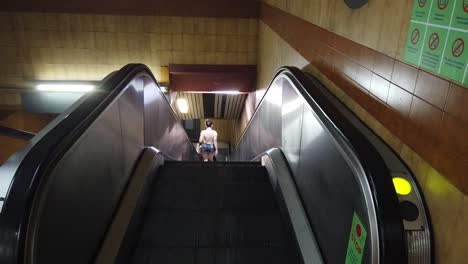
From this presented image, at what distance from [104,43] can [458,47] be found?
7609mm

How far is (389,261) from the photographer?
1.41m

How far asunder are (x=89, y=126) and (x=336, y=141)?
132 centimetres

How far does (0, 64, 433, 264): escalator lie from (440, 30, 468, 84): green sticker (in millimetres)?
437

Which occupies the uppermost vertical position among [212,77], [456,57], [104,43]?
[456,57]

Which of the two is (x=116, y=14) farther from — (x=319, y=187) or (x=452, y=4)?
(x=452, y=4)

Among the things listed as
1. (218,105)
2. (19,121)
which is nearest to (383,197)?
(19,121)

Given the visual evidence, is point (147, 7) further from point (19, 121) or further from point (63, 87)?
point (19, 121)

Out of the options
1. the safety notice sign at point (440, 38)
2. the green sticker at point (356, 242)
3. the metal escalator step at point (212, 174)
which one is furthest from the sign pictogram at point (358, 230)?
the metal escalator step at point (212, 174)

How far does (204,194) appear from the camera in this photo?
10.3 feet

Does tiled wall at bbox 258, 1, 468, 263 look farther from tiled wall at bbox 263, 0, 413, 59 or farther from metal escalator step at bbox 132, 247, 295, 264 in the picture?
metal escalator step at bbox 132, 247, 295, 264

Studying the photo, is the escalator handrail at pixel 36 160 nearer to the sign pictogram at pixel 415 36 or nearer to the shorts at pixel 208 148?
the sign pictogram at pixel 415 36

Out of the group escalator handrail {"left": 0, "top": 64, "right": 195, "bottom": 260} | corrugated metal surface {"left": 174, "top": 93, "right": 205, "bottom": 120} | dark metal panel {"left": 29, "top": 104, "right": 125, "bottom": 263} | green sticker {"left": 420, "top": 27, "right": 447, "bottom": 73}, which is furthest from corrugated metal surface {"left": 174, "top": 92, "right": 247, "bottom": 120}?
green sticker {"left": 420, "top": 27, "right": 447, "bottom": 73}

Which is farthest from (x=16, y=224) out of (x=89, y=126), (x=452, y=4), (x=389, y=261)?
(x=452, y=4)

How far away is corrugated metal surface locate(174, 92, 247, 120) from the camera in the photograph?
996 cm
